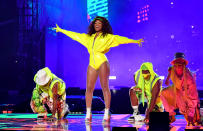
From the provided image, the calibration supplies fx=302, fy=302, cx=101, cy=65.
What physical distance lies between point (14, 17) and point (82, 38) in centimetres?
517

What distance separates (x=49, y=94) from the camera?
4977 mm

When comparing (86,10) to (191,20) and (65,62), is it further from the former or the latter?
(191,20)

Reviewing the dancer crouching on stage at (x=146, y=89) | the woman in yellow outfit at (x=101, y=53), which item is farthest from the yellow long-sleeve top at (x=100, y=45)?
the dancer crouching on stage at (x=146, y=89)

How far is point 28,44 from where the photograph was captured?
29.8 feet

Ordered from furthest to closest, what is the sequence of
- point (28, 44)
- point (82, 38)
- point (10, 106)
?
point (28, 44) < point (10, 106) < point (82, 38)

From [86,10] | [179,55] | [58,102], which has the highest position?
[86,10]

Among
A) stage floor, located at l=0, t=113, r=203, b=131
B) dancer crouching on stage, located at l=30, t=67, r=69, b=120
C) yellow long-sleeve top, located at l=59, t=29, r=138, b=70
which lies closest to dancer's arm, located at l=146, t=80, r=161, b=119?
stage floor, located at l=0, t=113, r=203, b=131

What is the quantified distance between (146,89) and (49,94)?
1596 millimetres

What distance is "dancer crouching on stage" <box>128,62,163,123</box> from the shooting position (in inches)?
171

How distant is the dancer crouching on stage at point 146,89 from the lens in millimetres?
4355

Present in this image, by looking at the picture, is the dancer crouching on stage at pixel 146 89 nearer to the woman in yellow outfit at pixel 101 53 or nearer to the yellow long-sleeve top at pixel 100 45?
the woman in yellow outfit at pixel 101 53

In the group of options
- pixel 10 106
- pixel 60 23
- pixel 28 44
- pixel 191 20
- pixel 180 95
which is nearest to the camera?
pixel 180 95

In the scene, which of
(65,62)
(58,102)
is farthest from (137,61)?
(58,102)

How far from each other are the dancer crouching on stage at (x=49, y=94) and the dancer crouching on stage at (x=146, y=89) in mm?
1155
